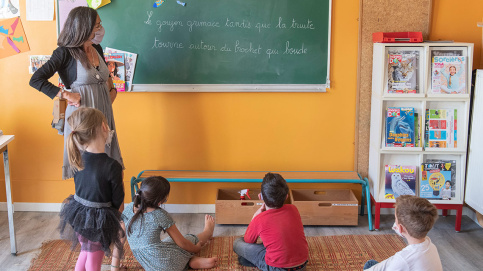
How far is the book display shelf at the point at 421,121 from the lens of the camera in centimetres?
339

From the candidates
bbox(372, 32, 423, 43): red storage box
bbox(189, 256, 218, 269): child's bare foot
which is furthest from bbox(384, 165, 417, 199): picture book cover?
bbox(189, 256, 218, 269): child's bare foot

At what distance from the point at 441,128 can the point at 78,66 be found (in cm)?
246

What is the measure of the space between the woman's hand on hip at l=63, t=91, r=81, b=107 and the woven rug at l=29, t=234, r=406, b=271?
3.01 feet

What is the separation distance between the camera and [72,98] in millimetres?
2984

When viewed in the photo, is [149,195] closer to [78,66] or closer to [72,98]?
[72,98]

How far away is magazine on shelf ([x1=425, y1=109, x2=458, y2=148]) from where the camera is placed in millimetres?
3482

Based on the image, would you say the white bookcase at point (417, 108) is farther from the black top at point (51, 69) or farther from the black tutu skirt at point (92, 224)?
the black top at point (51, 69)

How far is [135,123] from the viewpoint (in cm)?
378

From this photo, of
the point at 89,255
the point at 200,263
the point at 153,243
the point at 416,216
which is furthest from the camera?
the point at 200,263

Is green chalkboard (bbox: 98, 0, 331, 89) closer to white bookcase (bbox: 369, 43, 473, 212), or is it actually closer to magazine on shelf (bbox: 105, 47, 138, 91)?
magazine on shelf (bbox: 105, 47, 138, 91)

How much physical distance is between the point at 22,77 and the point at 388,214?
2973 mm

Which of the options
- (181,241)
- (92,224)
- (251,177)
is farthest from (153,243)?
(251,177)

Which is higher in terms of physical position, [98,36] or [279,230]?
[98,36]

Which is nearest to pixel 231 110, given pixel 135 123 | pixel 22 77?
pixel 135 123
